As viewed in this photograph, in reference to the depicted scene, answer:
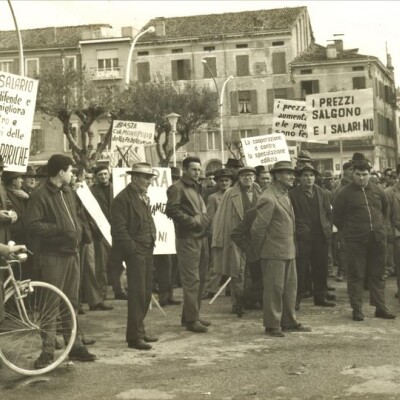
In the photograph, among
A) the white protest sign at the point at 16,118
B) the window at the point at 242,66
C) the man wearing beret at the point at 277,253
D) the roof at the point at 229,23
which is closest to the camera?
the white protest sign at the point at 16,118

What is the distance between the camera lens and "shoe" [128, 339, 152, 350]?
28.1 ft

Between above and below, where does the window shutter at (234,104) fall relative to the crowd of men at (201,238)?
above

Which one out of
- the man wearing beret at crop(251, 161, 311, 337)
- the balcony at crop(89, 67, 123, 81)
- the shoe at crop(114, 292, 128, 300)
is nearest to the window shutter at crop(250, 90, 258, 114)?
the balcony at crop(89, 67, 123, 81)

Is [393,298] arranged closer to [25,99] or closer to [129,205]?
[129,205]

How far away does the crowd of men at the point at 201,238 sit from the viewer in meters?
7.96

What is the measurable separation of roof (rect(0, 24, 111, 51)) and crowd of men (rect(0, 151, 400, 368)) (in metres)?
54.5

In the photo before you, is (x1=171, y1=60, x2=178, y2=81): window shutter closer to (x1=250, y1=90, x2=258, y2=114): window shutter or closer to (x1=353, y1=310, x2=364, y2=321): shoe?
(x1=250, y1=90, x2=258, y2=114): window shutter

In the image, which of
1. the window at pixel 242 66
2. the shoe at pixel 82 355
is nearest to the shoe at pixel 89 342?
the shoe at pixel 82 355

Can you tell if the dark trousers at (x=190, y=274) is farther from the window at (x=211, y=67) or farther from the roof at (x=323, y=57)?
the roof at (x=323, y=57)

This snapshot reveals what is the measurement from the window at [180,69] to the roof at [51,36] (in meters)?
6.77

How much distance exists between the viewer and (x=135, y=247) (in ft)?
28.2

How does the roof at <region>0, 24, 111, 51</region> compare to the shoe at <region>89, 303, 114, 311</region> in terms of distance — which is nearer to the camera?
the shoe at <region>89, 303, 114, 311</region>

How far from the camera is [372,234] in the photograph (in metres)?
10.5

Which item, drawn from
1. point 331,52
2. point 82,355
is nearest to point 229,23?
point 331,52
